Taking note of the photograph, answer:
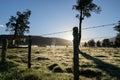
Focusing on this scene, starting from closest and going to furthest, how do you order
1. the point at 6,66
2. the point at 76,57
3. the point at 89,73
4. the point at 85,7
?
the point at 76,57, the point at 89,73, the point at 6,66, the point at 85,7

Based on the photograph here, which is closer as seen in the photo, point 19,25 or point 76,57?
point 76,57

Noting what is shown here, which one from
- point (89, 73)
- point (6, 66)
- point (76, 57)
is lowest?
point (89, 73)

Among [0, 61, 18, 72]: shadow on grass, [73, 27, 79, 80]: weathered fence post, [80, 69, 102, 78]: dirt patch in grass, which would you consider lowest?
[80, 69, 102, 78]: dirt patch in grass

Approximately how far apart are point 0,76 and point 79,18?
35.6 metres

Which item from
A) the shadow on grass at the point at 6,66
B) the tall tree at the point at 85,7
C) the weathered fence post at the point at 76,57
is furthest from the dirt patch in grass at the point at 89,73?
the tall tree at the point at 85,7

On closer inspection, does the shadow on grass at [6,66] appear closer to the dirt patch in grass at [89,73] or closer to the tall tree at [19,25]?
the dirt patch in grass at [89,73]

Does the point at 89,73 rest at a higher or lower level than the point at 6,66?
lower

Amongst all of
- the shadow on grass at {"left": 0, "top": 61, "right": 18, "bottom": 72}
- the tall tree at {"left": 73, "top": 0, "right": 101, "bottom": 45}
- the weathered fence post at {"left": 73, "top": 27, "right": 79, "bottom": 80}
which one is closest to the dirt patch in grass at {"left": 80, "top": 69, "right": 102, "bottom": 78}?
the shadow on grass at {"left": 0, "top": 61, "right": 18, "bottom": 72}

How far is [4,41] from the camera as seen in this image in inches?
703

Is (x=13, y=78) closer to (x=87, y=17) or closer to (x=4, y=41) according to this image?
(x=4, y=41)

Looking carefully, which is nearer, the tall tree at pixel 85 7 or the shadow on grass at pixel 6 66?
the shadow on grass at pixel 6 66

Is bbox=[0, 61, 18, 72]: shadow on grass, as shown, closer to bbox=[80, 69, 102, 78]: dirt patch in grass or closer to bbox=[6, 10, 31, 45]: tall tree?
bbox=[80, 69, 102, 78]: dirt patch in grass

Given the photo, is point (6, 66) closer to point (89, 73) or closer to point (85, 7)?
point (89, 73)

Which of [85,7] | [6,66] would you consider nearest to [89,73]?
[6,66]
